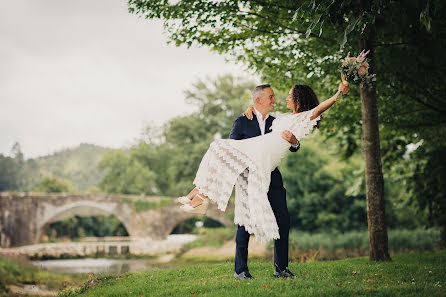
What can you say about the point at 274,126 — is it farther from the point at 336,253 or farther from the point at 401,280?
the point at 336,253

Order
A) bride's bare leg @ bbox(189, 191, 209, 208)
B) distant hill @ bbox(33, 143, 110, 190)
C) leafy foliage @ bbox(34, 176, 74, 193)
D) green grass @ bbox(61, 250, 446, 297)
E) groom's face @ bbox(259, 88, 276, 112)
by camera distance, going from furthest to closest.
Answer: distant hill @ bbox(33, 143, 110, 190)
leafy foliage @ bbox(34, 176, 74, 193)
groom's face @ bbox(259, 88, 276, 112)
bride's bare leg @ bbox(189, 191, 209, 208)
green grass @ bbox(61, 250, 446, 297)

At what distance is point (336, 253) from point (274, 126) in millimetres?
14210

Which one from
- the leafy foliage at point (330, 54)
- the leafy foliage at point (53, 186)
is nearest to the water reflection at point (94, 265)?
the leafy foliage at point (330, 54)

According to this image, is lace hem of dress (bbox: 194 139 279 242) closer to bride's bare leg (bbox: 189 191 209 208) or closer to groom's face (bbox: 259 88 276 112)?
bride's bare leg (bbox: 189 191 209 208)

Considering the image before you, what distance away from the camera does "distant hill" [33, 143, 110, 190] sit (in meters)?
104

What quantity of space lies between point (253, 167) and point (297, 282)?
1334 millimetres

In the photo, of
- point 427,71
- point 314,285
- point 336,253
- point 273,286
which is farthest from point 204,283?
point 336,253

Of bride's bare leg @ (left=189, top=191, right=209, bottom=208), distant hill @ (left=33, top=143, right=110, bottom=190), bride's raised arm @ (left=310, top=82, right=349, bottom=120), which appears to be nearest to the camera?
bride's raised arm @ (left=310, top=82, right=349, bottom=120)

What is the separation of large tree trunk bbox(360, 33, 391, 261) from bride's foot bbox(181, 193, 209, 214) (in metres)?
3.61

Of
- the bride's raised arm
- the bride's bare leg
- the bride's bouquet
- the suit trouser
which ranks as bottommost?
the suit trouser

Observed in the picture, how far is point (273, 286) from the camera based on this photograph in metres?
4.46

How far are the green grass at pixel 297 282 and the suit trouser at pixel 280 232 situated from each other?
0.86 ft

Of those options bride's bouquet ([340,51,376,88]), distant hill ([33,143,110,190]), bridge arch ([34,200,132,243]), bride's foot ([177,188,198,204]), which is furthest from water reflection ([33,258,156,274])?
distant hill ([33,143,110,190])

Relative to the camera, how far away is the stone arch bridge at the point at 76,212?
104 ft
